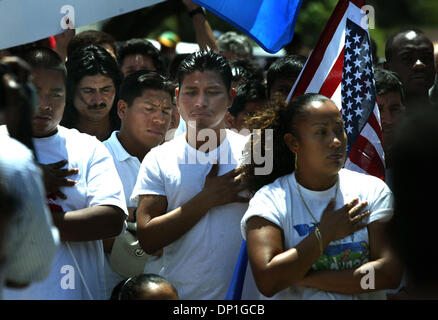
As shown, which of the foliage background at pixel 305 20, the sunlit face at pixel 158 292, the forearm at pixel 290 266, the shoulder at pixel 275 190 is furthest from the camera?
the foliage background at pixel 305 20

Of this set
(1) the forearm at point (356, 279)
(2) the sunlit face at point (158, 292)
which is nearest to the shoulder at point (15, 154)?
(2) the sunlit face at point (158, 292)

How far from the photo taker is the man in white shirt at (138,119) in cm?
491

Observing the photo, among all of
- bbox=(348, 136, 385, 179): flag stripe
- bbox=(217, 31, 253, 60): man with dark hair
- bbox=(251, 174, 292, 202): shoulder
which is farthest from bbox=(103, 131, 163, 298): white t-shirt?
bbox=(217, 31, 253, 60): man with dark hair

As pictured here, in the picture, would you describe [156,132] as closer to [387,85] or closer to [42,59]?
[42,59]

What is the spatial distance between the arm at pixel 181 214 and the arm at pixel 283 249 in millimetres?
417

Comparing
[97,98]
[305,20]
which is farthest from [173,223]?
[305,20]

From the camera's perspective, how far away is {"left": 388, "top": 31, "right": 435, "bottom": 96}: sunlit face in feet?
20.0

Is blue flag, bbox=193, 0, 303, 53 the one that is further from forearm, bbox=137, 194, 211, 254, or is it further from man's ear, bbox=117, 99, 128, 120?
forearm, bbox=137, 194, 211, 254

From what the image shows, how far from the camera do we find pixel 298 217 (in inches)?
145

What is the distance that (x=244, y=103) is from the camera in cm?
567

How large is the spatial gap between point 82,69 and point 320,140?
2222mm

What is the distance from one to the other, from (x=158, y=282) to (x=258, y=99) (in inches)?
85.5

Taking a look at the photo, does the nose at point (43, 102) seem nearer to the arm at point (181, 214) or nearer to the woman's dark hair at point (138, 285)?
the arm at point (181, 214)
